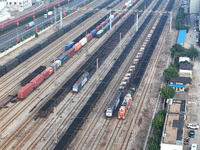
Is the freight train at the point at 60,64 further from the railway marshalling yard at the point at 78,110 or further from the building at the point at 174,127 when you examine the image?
the building at the point at 174,127

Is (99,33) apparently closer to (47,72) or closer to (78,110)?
(47,72)

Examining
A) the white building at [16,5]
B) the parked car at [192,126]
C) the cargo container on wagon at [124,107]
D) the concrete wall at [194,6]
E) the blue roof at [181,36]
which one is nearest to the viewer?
the parked car at [192,126]

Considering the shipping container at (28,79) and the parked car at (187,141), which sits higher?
the shipping container at (28,79)

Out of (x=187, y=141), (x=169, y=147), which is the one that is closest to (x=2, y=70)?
(x=187, y=141)

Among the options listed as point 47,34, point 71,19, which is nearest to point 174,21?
point 71,19

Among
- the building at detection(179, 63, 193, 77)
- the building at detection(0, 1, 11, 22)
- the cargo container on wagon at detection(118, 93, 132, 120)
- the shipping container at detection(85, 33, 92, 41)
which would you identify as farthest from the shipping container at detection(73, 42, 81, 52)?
the building at detection(0, 1, 11, 22)

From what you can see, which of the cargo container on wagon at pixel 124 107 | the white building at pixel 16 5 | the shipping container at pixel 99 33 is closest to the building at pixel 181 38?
the shipping container at pixel 99 33
